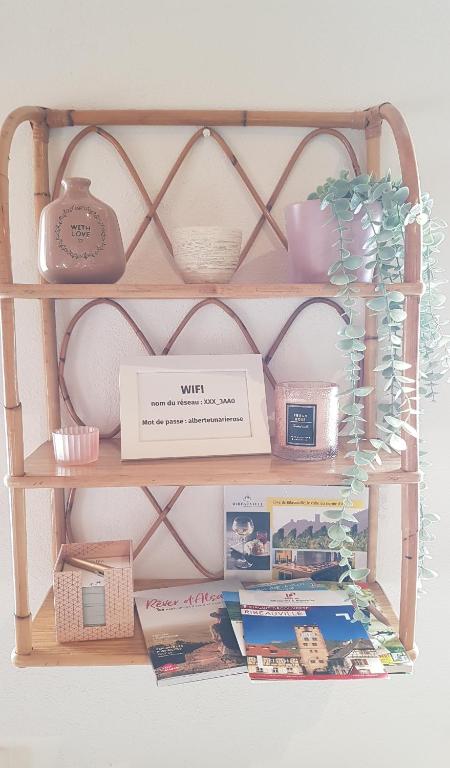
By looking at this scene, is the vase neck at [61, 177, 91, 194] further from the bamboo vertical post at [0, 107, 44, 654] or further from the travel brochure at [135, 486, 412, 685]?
the travel brochure at [135, 486, 412, 685]

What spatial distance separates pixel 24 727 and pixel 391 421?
918 millimetres

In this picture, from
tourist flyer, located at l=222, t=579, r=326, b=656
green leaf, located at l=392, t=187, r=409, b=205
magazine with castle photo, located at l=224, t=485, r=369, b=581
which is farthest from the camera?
magazine with castle photo, located at l=224, t=485, r=369, b=581

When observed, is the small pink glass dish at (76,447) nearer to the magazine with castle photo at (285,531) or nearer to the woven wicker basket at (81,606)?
the woven wicker basket at (81,606)

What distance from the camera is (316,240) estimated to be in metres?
0.89

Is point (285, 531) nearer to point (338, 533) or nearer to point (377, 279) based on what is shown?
point (338, 533)

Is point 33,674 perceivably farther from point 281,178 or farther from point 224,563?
point 281,178

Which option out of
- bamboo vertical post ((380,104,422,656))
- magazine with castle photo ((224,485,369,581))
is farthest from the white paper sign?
bamboo vertical post ((380,104,422,656))

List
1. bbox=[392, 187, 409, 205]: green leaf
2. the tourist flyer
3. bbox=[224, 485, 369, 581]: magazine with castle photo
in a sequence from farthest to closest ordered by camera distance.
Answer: bbox=[224, 485, 369, 581]: magazine with castle photo < the tourist flyer < bbox=[392, 187, 409, 205]: green leaf

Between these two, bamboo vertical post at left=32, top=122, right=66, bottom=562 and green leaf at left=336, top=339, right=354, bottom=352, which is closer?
green leaf at left=336, top=339, right=354, bottom=352

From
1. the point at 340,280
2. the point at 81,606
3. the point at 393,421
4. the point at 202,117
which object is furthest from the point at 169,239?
the point at 81,606

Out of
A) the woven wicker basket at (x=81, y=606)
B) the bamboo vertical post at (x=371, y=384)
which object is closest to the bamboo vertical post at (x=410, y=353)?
the bamboo vertical post at (x=371, y=384)

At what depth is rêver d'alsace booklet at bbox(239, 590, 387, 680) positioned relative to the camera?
2.83 feet

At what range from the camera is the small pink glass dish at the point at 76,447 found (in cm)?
92

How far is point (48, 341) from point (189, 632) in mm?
525
